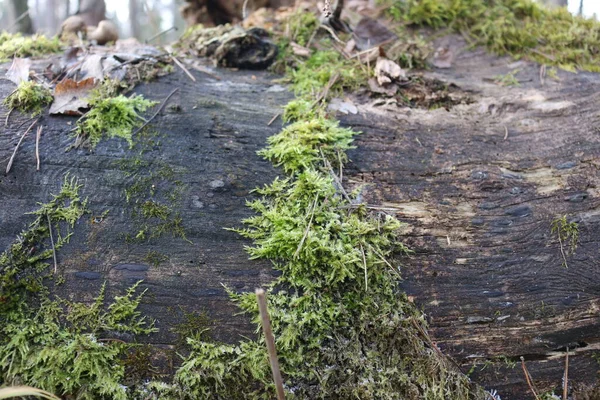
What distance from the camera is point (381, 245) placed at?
2.13 m

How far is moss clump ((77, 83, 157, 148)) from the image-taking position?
2279mm

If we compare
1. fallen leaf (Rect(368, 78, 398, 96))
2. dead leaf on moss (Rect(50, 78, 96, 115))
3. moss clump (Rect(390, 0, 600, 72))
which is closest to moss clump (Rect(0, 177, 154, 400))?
dead leaf on moss (Rect(50, 78, 96, 115))

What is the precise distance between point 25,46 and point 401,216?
9.16 ft

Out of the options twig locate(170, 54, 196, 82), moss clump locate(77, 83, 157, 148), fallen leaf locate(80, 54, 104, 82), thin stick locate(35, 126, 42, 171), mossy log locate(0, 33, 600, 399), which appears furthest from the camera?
twig locate(170, 54, 196, 82)

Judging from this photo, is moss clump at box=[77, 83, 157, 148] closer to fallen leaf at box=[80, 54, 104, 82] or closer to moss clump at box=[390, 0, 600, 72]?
fallen leaf at box=[80, 54, 104, 82]

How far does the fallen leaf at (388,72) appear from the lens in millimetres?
2871

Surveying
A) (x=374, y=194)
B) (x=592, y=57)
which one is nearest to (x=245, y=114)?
(x=374, y=194)

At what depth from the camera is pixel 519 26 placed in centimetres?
358

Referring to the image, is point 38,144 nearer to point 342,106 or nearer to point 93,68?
point 93,68

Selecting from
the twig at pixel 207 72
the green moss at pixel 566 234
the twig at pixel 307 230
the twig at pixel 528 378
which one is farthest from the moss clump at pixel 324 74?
the twig at pixel 528 378

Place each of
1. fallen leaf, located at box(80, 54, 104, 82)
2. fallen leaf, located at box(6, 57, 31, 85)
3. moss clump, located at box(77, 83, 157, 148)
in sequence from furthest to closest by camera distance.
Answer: fallen leaf, located at box(80, 54, 104, 82) → fallen leaf, located at box(6, 57, 31, 85) → moss clump, located at box(77, 83, 157, 148)

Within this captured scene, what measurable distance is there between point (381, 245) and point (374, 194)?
0.32m

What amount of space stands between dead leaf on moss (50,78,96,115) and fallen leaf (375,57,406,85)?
74.0 inches

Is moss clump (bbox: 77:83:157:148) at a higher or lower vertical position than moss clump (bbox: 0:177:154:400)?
higher
